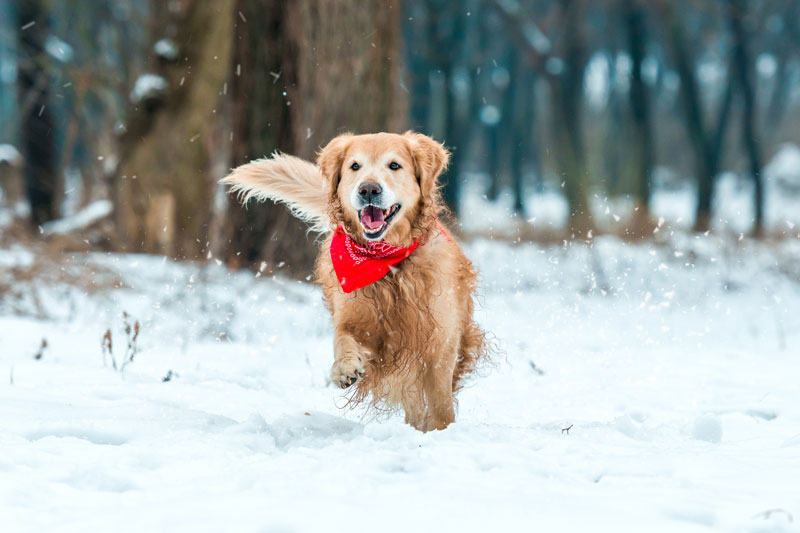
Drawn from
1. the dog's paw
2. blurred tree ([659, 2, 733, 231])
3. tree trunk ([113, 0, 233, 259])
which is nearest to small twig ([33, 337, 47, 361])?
the dog's paw

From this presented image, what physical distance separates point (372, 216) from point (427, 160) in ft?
1.61

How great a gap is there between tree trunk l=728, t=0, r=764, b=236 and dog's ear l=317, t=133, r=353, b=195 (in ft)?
45.3

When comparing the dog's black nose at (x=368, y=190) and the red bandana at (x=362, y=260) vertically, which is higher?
the dog's black nose at (x=368, y=190)

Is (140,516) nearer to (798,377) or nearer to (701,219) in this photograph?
(798,377)

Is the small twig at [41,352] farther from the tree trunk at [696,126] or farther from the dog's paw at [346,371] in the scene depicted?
the tree trunk at [696,126]

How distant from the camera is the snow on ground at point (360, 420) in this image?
7.23 feet

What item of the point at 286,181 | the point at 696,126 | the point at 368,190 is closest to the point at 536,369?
the point at 286,181

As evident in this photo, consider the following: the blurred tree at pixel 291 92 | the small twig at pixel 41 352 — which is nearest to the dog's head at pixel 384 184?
the small twig at pixel 41 352

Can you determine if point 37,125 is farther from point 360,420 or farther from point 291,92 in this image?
point 360,420

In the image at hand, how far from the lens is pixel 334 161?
4.00 metres

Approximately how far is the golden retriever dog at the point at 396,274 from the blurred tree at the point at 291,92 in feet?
13.3

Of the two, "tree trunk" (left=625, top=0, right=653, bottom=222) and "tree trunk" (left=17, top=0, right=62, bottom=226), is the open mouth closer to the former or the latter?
"tree trunk" (left=17, top=0, right=62, bottom=226)

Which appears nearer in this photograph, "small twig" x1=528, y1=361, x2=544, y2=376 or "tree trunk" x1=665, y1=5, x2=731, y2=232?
"small twig" x1=528, y1=361, x2=544, y2=376

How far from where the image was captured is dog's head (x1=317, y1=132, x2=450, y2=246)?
3.63 meters
